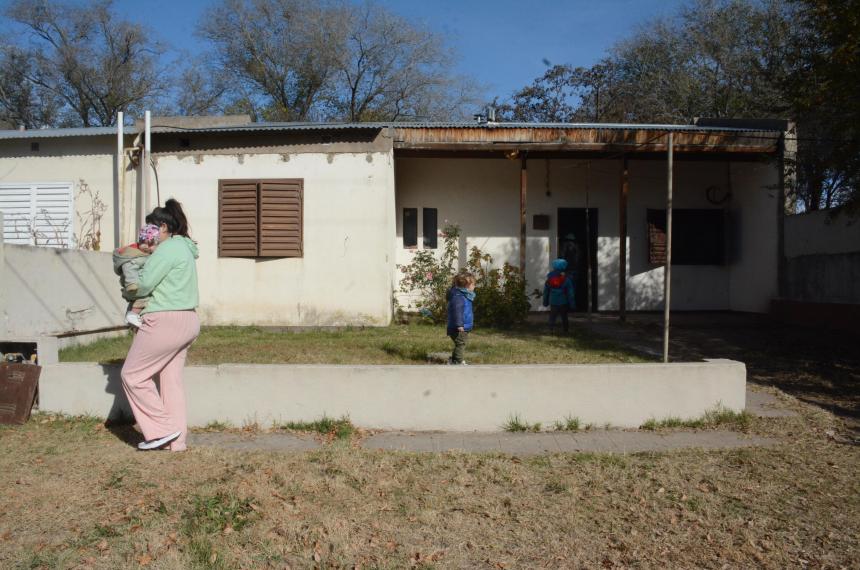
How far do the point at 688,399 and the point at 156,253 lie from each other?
4.46 metres

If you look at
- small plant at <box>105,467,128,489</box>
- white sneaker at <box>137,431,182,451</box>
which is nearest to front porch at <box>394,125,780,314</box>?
white sneaker at <box>137,431,182,451</box>

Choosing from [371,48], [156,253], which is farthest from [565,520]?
[371,48]

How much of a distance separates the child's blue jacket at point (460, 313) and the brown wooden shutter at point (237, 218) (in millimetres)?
4855

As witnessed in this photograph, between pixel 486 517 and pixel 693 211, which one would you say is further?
pixel 693 211

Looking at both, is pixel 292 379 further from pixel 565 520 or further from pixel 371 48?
pixel 371 48

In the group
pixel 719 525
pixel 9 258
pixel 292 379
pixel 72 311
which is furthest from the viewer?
pixel 72 311

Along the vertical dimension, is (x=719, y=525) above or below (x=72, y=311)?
below

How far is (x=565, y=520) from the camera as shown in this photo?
→ 3.76 meters

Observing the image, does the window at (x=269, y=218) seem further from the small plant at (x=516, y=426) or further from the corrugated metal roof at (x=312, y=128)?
the small plant at (x=516, y=426)

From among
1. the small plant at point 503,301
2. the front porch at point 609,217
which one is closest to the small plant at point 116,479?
the small plant at point 503,301

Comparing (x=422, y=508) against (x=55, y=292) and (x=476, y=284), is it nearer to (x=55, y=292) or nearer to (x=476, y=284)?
(x=55, y=292)

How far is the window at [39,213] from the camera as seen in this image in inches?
441

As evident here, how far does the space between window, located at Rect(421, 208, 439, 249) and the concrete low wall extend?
24.9 ft

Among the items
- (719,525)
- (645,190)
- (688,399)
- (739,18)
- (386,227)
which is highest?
(739,18)
